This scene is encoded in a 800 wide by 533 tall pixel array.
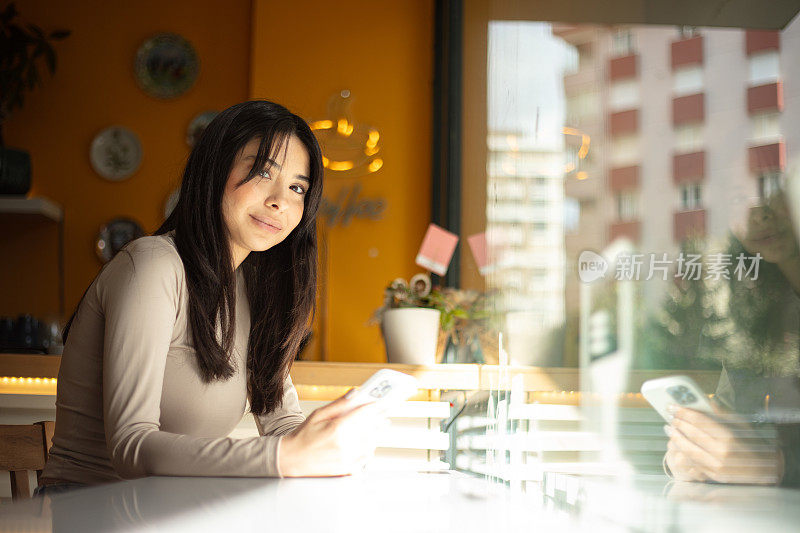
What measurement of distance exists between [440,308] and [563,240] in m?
1.64

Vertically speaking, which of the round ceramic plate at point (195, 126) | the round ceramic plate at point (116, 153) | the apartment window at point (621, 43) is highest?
the round ceramic plate at point (195, 126)

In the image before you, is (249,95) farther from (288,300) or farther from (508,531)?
(508,531)

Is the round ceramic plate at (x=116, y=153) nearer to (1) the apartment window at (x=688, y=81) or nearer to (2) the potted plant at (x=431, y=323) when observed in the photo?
(2) the potted plant at (x=431, y=323)

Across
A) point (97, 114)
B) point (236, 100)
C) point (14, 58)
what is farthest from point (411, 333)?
point (14, 58)

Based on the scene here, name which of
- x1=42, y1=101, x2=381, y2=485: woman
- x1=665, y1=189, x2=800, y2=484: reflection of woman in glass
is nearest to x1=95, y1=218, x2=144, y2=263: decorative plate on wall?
x1=42, y1=101, x2=381, y2=485: woman

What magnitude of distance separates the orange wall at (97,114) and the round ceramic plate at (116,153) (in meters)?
0.04

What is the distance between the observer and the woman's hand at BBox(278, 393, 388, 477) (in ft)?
2.89

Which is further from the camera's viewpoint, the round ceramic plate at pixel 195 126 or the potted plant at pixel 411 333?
the round ceramic plate at pixel 195 126

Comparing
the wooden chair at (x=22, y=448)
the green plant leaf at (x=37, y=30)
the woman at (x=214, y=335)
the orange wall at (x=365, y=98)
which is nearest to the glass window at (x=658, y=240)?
the woman at (x=214, y=335)

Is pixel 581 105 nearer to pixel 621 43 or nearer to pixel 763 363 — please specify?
pixel 621 43

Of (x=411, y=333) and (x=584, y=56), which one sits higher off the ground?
(x=584, y=56)

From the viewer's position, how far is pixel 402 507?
0.65 meters

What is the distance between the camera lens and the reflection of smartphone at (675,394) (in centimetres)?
36

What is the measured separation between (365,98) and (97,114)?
1381 millimetres
